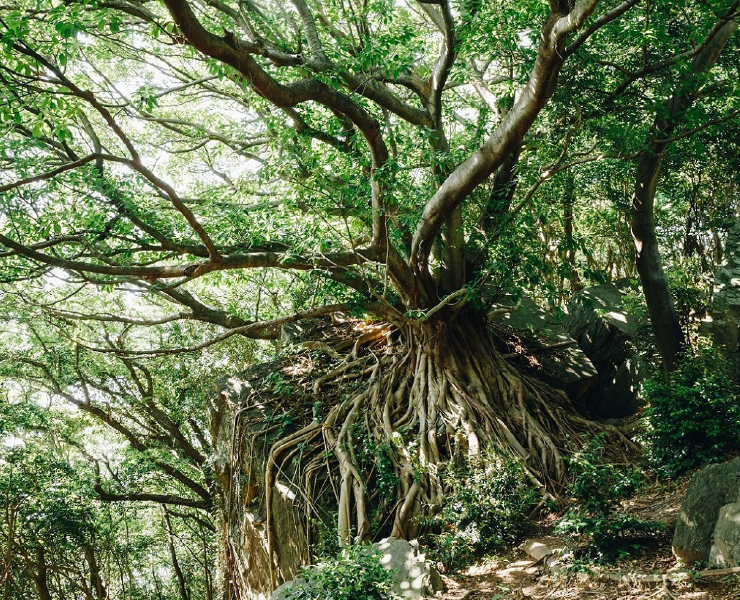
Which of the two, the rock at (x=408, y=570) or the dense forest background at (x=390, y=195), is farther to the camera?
the dense forest background at (x=390, y=195)

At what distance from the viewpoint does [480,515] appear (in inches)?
232

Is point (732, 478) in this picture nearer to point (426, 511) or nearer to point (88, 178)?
point (426, 511)

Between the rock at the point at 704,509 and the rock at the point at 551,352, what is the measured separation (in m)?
4.51

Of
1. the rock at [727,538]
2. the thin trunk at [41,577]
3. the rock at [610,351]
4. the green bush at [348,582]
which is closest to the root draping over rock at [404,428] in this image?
the rock at [610,351]

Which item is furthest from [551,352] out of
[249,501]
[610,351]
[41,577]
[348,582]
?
[41,577]

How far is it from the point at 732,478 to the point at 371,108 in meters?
6.43

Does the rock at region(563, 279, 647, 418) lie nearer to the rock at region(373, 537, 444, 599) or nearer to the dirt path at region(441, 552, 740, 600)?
the dirt path at region(441, 552, 740, 600)

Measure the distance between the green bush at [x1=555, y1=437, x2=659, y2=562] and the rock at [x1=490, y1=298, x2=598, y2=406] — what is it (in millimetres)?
3990

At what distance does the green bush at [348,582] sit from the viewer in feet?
13.0

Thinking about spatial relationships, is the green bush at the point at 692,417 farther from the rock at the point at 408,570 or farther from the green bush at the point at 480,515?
the rock at the point at 408,570

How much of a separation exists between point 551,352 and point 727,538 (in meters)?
5.69

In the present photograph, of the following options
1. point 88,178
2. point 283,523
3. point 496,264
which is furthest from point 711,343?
point 88,178

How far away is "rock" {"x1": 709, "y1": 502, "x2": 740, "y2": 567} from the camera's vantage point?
3699mm

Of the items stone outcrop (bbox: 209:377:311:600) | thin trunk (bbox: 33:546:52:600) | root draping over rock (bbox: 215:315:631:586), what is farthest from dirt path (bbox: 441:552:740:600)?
thin trunk (bbox: 33:546:52:600)
